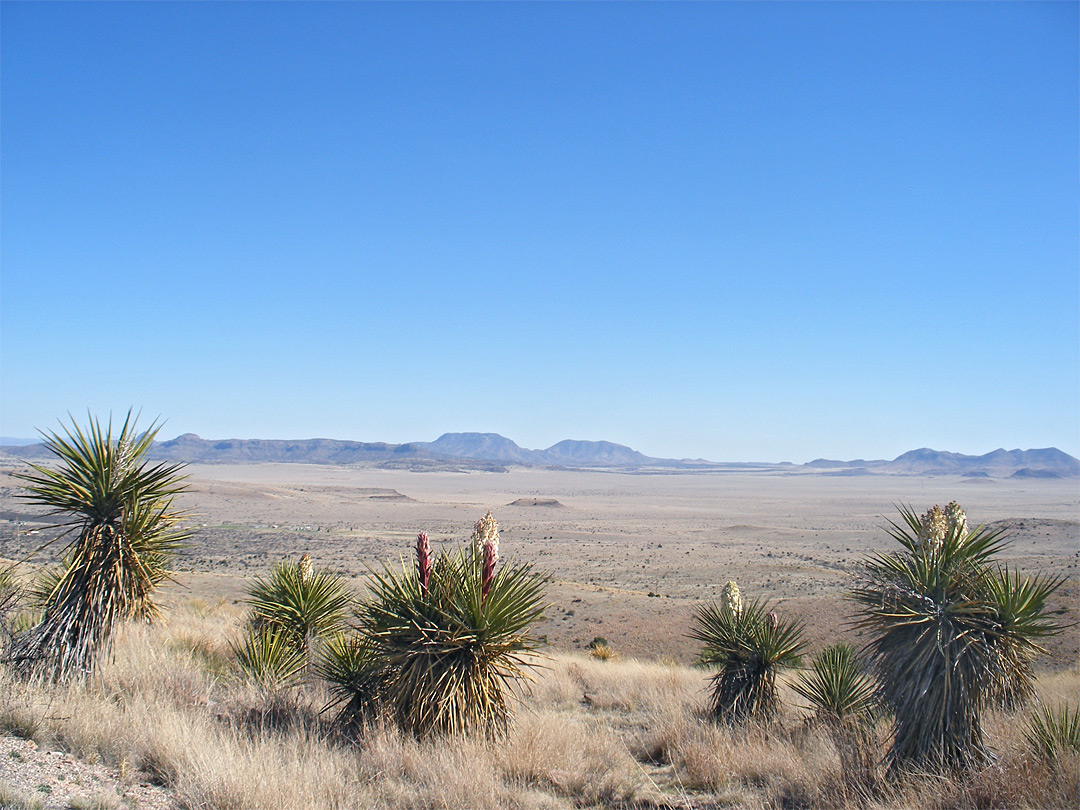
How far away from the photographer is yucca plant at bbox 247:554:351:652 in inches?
413

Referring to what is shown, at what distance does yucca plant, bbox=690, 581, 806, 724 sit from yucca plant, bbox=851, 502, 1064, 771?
9.81 ft

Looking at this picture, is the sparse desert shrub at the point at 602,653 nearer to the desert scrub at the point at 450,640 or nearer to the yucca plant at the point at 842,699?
the yucca plant at the point at 842,699

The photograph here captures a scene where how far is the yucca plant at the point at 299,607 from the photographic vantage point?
1050 cm

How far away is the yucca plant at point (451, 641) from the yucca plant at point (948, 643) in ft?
11.2

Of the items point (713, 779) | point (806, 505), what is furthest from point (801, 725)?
point (806, 505)

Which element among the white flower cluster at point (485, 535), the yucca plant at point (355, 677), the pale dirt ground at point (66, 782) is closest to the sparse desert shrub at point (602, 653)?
the yucca plant at point (355, 677)

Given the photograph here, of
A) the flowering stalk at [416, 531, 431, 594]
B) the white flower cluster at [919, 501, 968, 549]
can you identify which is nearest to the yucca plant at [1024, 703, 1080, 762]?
the white flower cluster at [919, 501, 968, 549]

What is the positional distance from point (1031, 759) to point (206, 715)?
8105 millimetres

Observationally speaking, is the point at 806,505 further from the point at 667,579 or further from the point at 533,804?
the point at 533,804

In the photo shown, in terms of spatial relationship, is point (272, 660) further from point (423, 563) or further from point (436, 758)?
point (436, 758)

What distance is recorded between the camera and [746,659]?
9961 mm

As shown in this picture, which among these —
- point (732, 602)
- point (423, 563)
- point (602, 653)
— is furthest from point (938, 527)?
point (602, 653)

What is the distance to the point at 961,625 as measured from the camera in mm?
6422

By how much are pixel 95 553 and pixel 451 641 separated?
4.48 metres
